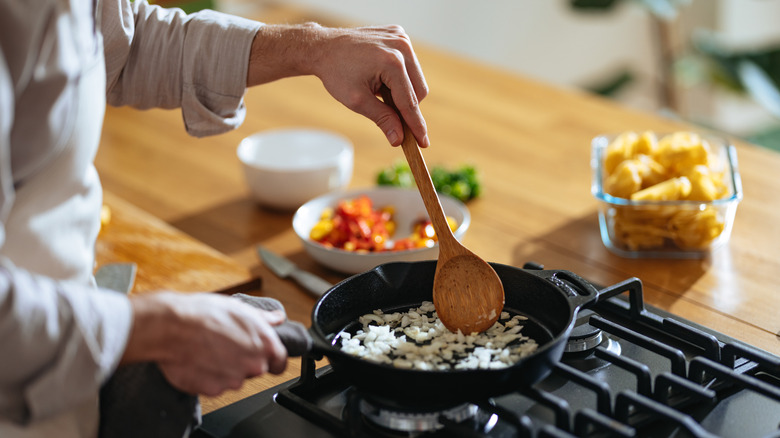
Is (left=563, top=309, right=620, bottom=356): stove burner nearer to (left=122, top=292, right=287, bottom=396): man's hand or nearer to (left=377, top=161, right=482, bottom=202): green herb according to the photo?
(left=122, top=292, right=287, bottom=396): man's hand

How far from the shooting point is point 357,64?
3.74 ft

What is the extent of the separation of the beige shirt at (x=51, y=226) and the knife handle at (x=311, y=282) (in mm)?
424

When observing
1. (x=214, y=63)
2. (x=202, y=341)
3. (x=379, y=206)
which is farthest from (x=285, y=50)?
(x=202, y=341)

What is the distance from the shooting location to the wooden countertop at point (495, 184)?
4.29ft

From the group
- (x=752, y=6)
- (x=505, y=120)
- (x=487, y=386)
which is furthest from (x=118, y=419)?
(x=752, y=6)

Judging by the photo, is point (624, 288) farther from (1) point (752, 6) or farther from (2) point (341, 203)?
(1) point (752, 6)

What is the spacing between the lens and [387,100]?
1.15 metres

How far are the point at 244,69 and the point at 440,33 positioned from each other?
2945 millimetres

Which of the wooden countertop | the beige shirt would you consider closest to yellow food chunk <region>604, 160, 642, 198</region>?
the wooden countertop

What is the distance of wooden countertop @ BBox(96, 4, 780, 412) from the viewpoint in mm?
1309

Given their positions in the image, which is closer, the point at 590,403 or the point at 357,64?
the point at 590,403

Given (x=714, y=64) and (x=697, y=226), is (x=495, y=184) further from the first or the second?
(x=714, y=64)

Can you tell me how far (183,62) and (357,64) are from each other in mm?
264

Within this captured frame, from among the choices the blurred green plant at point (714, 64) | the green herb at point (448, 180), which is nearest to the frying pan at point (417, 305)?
the green herb at point (448, 180)
